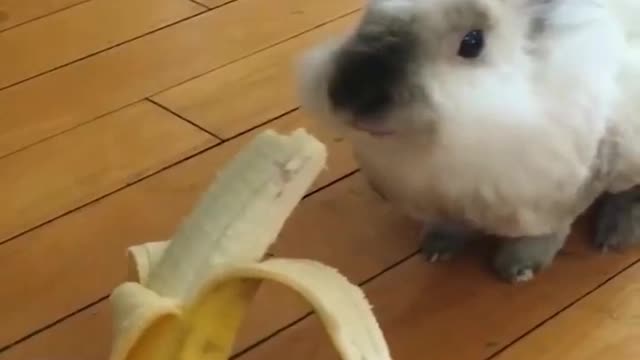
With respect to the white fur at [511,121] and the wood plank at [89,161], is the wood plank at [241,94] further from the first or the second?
the white fur at [511,121]

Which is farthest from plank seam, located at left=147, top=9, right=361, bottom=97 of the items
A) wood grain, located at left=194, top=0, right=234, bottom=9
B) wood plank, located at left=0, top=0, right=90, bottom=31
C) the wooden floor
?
wood plank, located at left=0, top=0, right=90, bottom=31

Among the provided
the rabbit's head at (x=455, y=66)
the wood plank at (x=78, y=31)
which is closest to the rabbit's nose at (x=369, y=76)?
the rabbit's head at (x=455, y=66)

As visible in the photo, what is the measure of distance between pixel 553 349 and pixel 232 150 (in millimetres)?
454

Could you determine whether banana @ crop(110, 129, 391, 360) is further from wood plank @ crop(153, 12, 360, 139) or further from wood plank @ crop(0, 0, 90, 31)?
wood plank @ crop(0, 0, 90, 31)

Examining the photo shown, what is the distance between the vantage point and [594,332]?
3.76 feet

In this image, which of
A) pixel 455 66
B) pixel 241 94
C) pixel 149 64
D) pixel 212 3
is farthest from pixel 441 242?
pixel 212 3

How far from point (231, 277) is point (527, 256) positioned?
36 cm

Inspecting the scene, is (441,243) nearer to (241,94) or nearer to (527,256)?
(527,256)

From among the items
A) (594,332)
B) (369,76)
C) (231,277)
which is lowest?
(594,332)

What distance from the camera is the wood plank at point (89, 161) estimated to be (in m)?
1.33

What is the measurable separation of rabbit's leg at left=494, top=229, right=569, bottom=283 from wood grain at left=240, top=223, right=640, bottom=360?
0.01 m

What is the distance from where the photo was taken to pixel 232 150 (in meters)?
1.41

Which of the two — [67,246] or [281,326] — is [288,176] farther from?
[67,246]

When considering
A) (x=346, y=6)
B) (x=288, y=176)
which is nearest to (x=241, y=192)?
(x=288, y=176)
